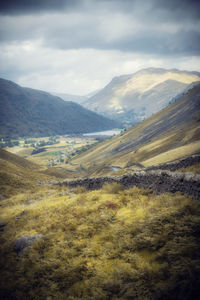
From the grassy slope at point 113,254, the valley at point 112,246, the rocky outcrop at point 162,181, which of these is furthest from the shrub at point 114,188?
the grassy slope at point 113,254

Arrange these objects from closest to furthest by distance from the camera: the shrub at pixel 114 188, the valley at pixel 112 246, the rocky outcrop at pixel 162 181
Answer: the valley at pixel 112 246 → the rocky outcrop at pixel 162 181 → the shrub at pixel 114 188

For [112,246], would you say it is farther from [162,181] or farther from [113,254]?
[162,181]

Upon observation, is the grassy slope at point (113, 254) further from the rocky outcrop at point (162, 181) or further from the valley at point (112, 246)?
the rocky outcrop at point (162, 181)

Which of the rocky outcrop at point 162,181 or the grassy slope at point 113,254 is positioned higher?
the rocky outcrop at point 162,181

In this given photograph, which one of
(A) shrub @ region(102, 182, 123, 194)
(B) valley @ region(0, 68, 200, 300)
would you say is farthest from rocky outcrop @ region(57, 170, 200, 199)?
(A) shrub @ region(102, 182, 123, 194)

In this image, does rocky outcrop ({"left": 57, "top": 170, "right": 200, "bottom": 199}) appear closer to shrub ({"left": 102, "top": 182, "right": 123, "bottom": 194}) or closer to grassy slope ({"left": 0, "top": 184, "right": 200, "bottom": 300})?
shrub ({"left": 102, "top": 182, "right": 123, "bottom": 194})

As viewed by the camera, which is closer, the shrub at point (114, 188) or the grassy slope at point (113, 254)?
the grassy slope at point (113, 254)

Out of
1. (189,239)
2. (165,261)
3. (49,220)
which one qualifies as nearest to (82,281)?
(165,261)
